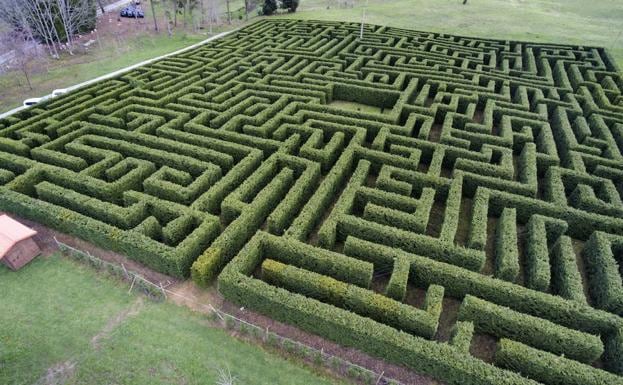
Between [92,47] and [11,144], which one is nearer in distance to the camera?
[11,144]

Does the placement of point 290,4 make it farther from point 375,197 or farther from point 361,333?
point 361,333

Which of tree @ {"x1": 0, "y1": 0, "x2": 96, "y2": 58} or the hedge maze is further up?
tree @ {"x1": 0, "y1": 0, "x2": 96, "y2": 58}

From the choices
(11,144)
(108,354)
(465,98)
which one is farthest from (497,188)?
(11,144)

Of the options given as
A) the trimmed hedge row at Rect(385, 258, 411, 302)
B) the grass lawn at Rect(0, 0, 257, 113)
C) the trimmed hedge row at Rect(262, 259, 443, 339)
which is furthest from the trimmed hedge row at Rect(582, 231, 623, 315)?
the grass lawn at Rect(0, 0, 257, 113)

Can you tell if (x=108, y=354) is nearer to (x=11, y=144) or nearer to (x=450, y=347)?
(x=450, y=347)

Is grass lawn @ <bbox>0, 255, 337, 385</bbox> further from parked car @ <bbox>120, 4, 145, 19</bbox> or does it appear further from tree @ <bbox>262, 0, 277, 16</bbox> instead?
parked car @ <bbox>120, 4, 145, 19</bbox>

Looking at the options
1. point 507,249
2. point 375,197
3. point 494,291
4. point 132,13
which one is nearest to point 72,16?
point 132,13
